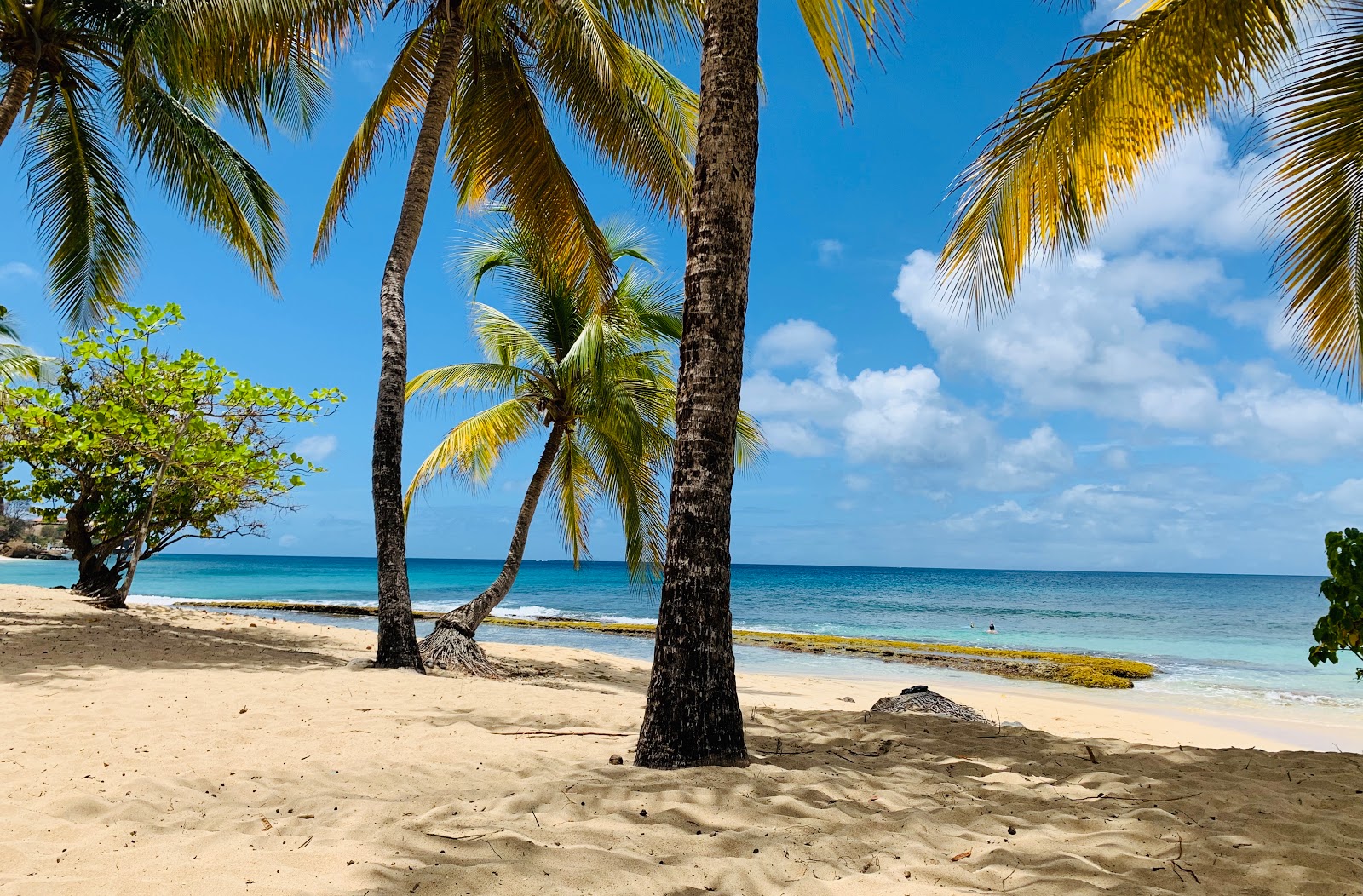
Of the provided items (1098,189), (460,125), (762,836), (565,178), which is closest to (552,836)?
(762,836)

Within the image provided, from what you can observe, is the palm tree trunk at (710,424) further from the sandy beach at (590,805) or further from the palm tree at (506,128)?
the palm tree at (506,128)

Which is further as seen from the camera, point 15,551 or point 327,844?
point 15,551

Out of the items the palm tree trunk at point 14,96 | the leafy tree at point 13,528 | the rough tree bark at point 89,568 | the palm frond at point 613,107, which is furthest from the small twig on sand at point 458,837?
the leafy tree at point 13,528

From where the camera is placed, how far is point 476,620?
34.6ft

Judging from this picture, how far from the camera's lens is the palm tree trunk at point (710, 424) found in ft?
13.9

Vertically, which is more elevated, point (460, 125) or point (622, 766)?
point (460, 125)

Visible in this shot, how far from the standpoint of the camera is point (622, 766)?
13.6 feet

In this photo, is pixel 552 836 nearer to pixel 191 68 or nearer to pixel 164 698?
pixel 164 698

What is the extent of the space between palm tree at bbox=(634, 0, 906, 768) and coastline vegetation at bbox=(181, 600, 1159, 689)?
Result: 12802mm

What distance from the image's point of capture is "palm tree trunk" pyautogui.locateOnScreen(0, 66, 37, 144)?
920 centimetres

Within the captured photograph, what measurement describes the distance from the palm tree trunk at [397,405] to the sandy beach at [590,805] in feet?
6.19

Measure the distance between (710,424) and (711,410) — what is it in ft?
0.26

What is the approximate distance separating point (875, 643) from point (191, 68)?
18156mm

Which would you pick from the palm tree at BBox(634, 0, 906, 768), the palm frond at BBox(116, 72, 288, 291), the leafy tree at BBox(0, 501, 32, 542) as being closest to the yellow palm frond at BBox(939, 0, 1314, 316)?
the palm tree at BBox(634, 0, 906, 768)
